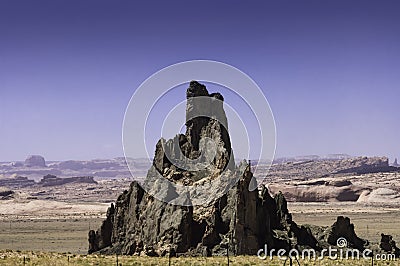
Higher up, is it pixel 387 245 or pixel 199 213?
→ pixel 199 213

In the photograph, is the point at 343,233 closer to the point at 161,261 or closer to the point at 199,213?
the point at 199,213

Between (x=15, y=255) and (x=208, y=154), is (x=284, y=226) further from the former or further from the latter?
(x=15, y=255)

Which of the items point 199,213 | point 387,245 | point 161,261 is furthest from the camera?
point 387,245

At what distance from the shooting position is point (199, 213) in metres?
49.4

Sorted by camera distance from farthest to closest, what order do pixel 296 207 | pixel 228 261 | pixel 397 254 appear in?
pixel 296 207 < pixel 397 254 < pixel 228 261

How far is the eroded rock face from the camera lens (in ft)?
156

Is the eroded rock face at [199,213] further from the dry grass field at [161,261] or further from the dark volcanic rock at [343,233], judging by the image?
the dry grass field at [161,261]

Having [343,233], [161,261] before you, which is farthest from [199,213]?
[343,233]

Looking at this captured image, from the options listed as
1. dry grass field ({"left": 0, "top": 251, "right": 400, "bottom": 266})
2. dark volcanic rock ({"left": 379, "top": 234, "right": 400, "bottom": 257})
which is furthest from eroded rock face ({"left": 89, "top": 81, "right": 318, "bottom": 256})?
dark volcanic rock ({"left": 379, "top": 234, "right": 400, "bottom": 257})

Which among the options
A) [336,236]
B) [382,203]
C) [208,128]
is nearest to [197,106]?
[208,128]

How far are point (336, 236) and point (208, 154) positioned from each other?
14.4m

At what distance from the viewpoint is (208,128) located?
55750 millimetres

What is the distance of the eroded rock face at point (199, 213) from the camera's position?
47562 millimetres

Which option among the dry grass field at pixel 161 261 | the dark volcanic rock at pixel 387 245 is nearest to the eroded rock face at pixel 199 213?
the dry grass field at pixel 161 261
